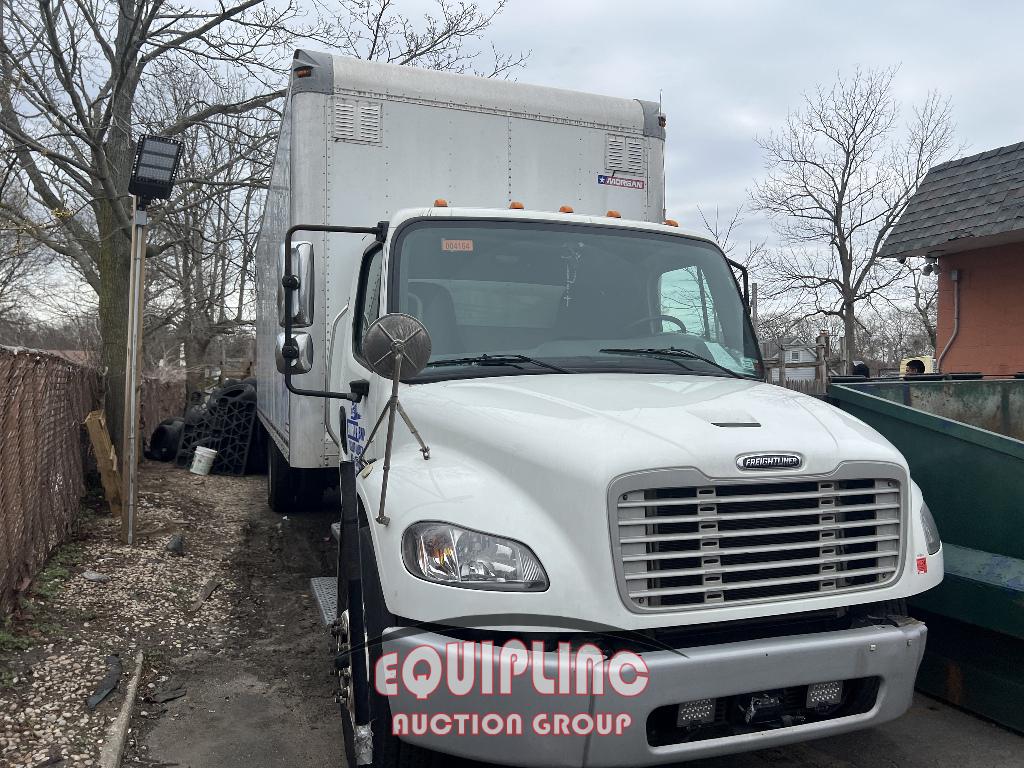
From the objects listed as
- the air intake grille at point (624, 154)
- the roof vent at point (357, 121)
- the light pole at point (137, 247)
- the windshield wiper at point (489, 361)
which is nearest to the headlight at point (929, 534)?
the windshield wiper at point (489, 361)

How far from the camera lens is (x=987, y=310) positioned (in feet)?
42.2

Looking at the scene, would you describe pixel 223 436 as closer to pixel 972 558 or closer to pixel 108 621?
pixel 108 621

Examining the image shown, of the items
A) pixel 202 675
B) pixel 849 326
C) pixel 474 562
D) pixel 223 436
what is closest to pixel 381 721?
pixel 474 562

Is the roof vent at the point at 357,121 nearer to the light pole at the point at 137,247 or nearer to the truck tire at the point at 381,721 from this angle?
the light pole at the point at 137,247

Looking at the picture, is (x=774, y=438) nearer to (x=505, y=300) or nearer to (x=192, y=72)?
(x=505, y=300)

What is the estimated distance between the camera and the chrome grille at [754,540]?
9.19 feet

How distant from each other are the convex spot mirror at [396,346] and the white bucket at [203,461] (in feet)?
29.7

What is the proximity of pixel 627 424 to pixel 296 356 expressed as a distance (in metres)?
1.95

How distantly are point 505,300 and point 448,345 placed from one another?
1.31 ft

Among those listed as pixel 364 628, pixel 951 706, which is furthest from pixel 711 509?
pixel 951 706

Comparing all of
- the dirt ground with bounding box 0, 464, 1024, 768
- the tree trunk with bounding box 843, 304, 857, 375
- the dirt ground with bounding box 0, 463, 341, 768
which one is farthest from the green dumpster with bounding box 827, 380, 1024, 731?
the tree trunk with bounding box 843, 304, 857, 375

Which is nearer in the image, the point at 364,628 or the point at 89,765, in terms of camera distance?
the point at 364,628

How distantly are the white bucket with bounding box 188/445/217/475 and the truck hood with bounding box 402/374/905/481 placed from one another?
8589 millimetres

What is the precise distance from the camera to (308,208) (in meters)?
5.51
